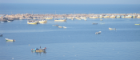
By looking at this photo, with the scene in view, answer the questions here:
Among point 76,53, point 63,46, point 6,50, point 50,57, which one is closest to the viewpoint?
point 50,57

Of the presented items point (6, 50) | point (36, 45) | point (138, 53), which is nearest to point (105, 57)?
point (138, 53)

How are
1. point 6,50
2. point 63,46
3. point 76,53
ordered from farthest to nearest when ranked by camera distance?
point 63,46
point 6,50
point 76,53

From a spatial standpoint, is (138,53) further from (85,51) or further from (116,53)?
(85,51)

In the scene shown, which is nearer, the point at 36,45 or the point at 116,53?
the point at 116,53

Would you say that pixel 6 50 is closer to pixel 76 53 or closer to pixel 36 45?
pixel 36 45

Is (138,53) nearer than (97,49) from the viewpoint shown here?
Yes

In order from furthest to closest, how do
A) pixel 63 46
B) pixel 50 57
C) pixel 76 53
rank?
pixel 63 46 → pixel 76 53 → pixel 50 57

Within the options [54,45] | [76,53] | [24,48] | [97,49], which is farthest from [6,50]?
[97,49]

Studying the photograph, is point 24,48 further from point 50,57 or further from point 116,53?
point 116,53

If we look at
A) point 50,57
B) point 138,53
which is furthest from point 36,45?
point 138,53
